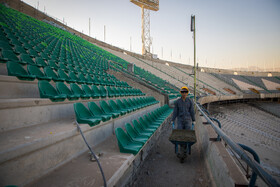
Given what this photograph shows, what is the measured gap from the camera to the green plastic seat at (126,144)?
104 inches

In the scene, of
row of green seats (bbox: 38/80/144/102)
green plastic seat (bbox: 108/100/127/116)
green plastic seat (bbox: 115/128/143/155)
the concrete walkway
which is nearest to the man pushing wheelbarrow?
the concrete walkway

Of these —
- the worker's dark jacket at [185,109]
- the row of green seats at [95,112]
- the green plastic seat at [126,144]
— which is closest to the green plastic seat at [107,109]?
the row of green seats at [95,112]

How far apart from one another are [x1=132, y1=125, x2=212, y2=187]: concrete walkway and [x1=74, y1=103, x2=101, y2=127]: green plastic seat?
123cm

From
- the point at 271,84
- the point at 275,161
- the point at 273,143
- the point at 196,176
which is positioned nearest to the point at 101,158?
the point at 196,176

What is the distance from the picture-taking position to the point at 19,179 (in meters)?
1.56

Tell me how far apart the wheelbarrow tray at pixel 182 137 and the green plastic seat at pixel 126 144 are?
2.45ft

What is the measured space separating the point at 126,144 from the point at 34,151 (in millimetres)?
1499

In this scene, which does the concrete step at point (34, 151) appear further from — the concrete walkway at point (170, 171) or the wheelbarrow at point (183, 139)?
the wheelbarrow at point (183, 139)

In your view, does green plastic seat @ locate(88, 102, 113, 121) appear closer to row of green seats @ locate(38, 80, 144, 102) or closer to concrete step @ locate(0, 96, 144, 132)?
row of green seats @ locate(38, 80, 144, 102)

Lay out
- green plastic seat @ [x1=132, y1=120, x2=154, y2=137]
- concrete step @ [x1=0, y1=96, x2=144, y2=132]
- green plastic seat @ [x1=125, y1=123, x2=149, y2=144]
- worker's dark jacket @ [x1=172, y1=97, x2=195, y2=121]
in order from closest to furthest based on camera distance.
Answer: concrete step @ [x1=0, y1=96, x2=144, y2=132], green plastic seat @ [x1=125, y1=123, x2=149, y2=144], green plastic seat @ [x1=132, y1=120, x2=154, y2=137], worker's dark jacket @ [x1=172, y1=97, x2=195, y2=121]

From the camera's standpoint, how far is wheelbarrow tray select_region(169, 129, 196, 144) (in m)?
3.13

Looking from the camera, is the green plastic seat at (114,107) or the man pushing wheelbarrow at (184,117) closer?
the man pushing wheelbarrow at (184,117)

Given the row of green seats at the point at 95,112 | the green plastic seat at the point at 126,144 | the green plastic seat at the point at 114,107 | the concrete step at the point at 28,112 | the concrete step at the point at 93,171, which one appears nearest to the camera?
the concrete step at the point at 93,171

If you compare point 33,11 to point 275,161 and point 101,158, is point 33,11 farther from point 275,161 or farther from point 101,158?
point 275,161
